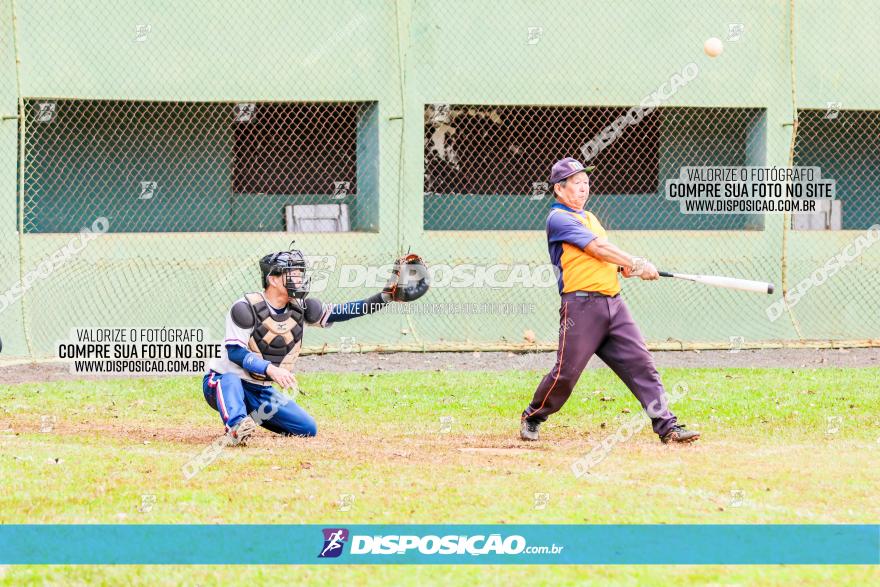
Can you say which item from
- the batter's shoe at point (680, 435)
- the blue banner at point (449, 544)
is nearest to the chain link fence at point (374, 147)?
the batter's shoe at point (680, 435)

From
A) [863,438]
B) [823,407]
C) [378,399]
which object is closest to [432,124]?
[378,399]

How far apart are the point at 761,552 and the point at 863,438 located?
3.72 metres

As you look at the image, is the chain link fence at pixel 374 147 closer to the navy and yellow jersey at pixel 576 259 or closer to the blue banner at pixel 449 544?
the navy and yellow jersey at pixel 576 259

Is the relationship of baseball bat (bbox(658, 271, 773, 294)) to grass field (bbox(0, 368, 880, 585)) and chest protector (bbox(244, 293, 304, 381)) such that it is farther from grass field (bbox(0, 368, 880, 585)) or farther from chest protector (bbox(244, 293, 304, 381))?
chest protector (bbox(244, 293, 304, 381))

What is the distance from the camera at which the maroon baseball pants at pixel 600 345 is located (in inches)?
315

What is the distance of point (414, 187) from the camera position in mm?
14594

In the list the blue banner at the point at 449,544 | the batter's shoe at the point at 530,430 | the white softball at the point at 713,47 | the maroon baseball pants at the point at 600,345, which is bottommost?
the batter's shoe at the point at 530,430

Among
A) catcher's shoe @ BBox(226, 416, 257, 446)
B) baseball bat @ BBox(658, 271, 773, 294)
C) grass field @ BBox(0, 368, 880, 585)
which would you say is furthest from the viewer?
baseball bat @ BBox(658, 271, 773, 294)

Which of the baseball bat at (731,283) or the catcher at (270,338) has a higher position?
the baseball bat at (731,283)

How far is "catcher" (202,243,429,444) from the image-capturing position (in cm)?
801

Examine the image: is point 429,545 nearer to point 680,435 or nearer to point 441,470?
point 441,470

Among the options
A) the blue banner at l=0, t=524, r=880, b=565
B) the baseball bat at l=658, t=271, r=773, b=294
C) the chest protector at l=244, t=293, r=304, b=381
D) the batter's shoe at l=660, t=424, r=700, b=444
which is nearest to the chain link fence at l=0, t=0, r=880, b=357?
the chest protector at l=244, t=293, r=304, b=381

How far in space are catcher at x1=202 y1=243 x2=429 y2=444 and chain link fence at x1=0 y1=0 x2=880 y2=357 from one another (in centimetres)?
547

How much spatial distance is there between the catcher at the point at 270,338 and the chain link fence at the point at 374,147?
215 inches
